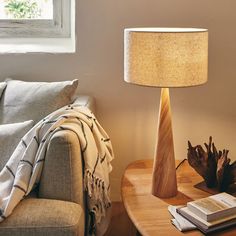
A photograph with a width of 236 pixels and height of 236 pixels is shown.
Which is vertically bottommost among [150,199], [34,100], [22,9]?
[150,199]

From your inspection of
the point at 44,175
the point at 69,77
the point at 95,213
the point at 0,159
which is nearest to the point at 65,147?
the point at 44,175

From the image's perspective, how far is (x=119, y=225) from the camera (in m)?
2.22

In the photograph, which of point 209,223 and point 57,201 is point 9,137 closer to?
point 57,201

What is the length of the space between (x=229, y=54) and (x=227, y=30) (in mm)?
124

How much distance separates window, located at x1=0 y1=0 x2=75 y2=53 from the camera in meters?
2.32

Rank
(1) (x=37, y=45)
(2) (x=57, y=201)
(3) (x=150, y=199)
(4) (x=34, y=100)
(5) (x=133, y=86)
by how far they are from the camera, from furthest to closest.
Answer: (1) (x=37, y=45) < (5) (x=133, y=86) < (4) (x=34, y=100) < (3) (x=150, y=199) < (2) (x=57, y=201)

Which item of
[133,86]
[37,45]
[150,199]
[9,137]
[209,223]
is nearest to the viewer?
[209,223]

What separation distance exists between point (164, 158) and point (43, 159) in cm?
46

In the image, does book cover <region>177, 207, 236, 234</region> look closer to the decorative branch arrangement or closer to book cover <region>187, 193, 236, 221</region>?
book cover <region>187, 193, 236, 221</region>

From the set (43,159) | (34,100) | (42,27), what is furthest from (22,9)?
(43,159)

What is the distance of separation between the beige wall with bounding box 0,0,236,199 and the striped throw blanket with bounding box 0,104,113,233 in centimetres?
52

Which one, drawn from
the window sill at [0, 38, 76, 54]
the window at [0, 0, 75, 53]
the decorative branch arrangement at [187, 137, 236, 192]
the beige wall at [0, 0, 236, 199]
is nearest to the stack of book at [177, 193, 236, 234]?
the decorative branch arrangement at [187, 137, 236, 192]

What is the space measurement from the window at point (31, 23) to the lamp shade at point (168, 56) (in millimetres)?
931

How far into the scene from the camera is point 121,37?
2113 millimetres
